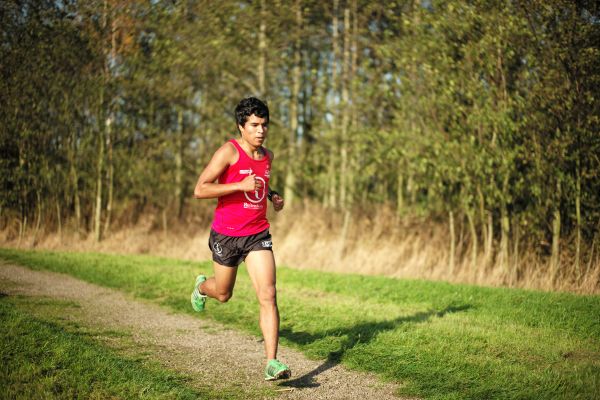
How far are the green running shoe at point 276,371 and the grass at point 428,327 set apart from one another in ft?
2.61

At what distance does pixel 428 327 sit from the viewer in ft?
20.2

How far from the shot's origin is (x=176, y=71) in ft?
52.7

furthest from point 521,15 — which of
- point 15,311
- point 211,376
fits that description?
point 15,311

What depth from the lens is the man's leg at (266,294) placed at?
440 cm

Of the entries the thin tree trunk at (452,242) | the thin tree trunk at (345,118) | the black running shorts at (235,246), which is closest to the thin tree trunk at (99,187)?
the thin tree trunk at (345,118)

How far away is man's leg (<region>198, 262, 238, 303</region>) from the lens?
5.00 m

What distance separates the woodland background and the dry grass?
0.05m

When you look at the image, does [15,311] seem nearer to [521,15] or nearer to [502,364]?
[502,364]

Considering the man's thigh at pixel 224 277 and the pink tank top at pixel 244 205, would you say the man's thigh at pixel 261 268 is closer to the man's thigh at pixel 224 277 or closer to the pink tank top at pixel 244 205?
the pink tank top at pixel 244 205

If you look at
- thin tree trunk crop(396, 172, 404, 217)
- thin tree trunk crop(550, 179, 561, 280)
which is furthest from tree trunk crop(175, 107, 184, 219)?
thin tree trunk crop(550, 179, 561, 280)

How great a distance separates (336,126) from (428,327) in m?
8.90

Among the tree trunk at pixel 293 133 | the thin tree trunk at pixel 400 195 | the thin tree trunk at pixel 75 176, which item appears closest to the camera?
the thin tree trunk at pixel 400 195

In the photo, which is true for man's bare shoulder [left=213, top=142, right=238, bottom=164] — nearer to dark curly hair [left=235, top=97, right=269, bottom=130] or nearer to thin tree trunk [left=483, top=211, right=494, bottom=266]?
dark curly hair [left=235, top=97, right=269, bottom=130]

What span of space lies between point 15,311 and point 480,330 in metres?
5.12
